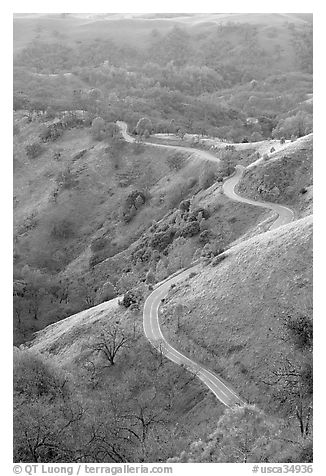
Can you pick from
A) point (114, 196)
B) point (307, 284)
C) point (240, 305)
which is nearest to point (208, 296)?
point (240, 305)

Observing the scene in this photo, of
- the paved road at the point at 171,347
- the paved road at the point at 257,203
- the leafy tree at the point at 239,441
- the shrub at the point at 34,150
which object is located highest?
the paved road at the point at 257,203

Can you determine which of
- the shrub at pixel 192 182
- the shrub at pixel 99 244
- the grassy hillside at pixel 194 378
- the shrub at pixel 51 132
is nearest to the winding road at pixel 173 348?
the grassy hillside at pixel 194 378

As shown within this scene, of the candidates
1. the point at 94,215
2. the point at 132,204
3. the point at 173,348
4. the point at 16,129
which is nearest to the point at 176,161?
the point at 132,204

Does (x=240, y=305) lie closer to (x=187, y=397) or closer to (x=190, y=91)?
(x=187, y=397)

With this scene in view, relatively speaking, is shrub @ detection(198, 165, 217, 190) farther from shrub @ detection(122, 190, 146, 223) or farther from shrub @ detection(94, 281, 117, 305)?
shrub @ detection(94, 281, 117, 305)

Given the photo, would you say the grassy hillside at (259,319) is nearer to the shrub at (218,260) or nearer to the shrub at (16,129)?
the shrub at (218,260)

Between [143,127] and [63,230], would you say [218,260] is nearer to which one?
[63,230]
